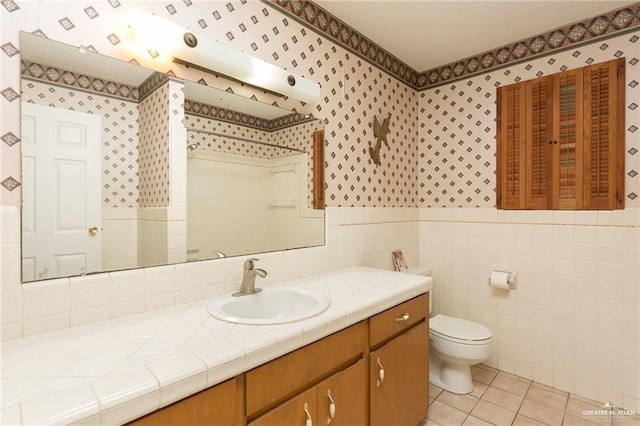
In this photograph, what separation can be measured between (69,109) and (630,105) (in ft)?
9.70

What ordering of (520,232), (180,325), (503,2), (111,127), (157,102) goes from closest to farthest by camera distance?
(180,325)
(111,127)
(157,102)
(503,2)
(520,232)

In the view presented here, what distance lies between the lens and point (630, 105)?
1929 millimetres

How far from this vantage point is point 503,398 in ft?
6.76

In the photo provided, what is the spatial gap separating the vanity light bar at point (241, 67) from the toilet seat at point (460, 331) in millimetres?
1759

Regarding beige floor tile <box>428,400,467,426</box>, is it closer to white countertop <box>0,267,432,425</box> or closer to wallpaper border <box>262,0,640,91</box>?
white countertop <box>0,267,432,425</box>

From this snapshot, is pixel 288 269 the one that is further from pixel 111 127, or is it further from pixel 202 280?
pixel 111 127

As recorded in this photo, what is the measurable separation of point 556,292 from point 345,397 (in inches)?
72.0

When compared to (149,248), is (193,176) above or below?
above

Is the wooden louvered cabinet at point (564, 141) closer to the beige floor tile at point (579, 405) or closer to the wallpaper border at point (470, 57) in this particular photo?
the wallpaper border at point (470, 57)

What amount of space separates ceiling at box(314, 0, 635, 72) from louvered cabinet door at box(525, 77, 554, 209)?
39cm

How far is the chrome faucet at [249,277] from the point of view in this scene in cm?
143

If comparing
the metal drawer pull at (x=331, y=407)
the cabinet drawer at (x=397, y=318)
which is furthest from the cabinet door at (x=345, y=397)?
the cabinet drawer at (x=397, y=318)

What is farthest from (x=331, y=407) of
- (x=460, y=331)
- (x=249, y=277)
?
(x=460, y=331)

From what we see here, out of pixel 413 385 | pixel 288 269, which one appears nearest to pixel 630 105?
pixel 413 385
